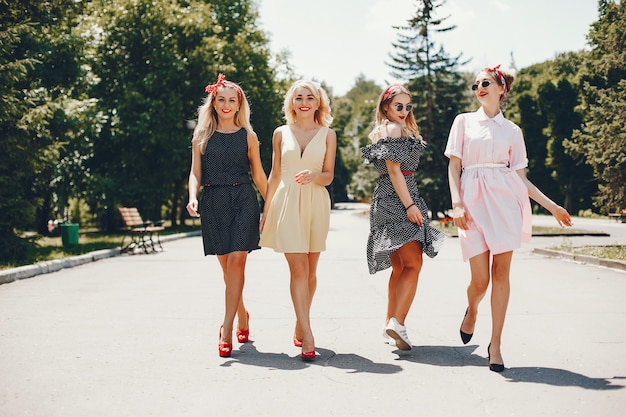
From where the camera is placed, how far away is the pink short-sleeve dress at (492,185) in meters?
4.76

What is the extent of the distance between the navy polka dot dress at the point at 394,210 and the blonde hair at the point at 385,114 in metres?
0.09

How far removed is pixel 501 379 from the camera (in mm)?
4340

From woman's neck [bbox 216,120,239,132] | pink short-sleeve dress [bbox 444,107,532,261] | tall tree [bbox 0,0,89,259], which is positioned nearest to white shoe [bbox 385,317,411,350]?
pink short-sleeve dress [bbox 444,107,532,261]

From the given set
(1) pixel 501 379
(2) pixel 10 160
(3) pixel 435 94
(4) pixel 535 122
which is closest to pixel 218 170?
(1) pixel 501 379

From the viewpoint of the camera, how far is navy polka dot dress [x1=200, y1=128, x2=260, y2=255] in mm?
5348

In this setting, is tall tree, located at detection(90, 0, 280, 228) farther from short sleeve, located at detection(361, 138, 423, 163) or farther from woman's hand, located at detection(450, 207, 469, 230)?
woman's hand, located at detection(450, 207, 469, 230)

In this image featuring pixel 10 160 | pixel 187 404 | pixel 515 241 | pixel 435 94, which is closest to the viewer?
pixel 187 404

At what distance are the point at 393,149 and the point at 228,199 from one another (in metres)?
1.42

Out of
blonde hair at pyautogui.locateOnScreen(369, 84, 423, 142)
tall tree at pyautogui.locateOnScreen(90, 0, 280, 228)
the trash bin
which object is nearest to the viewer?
blonde hair at pyautogui.locateOnScreen(369, 84, 423, 142)

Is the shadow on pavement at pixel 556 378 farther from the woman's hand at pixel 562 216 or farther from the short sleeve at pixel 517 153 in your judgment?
the short sleeve at pixel 517 153

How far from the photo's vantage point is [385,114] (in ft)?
17.7

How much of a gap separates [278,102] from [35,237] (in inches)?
880

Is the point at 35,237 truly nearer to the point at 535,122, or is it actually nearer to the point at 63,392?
the point at 63,392

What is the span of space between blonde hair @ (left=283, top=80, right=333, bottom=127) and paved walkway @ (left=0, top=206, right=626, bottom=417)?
189 cm
